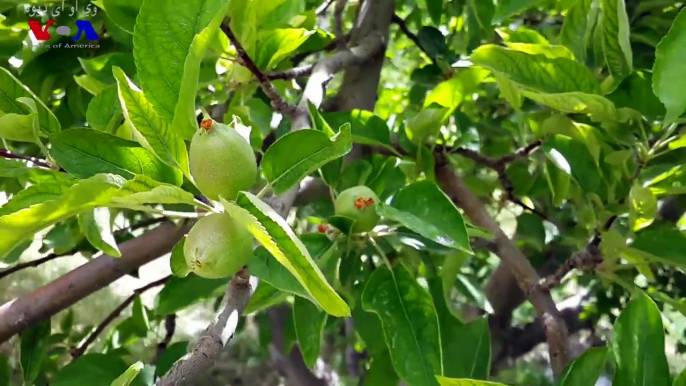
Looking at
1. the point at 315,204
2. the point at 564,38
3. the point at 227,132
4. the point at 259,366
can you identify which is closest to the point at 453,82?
the point at 564,38

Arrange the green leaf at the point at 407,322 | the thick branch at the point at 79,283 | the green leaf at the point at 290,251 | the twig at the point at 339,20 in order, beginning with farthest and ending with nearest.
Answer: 1. the twig at the point at 339,20
2. the thick branch at the point at 79,283
3. the green leaf at the point at 407,322
4. the green leaf at the point at 290,251

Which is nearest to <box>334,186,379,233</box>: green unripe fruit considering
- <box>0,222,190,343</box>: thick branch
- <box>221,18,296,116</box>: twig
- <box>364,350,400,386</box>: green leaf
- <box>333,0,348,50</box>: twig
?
<box>221,18,296,116</box>: twig

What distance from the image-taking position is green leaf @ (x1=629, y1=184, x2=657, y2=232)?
0.57m

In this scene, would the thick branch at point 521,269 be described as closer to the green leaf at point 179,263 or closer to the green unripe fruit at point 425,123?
the green unripe fruit at point 425,123

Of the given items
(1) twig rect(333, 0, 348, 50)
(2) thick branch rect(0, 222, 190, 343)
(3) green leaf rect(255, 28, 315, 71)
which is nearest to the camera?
(3) green leaf rect(255, 28, 315, 71)

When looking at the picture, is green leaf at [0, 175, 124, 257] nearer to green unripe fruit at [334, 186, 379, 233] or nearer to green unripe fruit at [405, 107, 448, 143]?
green unripe fruit at [334, 186, 379, 233]

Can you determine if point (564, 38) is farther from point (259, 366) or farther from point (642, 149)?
point (259, 366)

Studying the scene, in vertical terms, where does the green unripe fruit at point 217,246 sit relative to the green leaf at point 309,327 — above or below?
above

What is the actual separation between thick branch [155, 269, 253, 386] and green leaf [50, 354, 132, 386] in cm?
39

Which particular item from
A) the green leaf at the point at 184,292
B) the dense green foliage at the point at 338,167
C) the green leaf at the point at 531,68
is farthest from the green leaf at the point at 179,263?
the green leaf at the point at 531,68

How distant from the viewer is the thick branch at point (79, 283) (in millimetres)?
740

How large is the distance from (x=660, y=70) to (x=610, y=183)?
1.02 ft

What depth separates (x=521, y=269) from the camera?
717mm

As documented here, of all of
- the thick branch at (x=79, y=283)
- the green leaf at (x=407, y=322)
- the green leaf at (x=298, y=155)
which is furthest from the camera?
the thick branch at (x=79, y=283)
